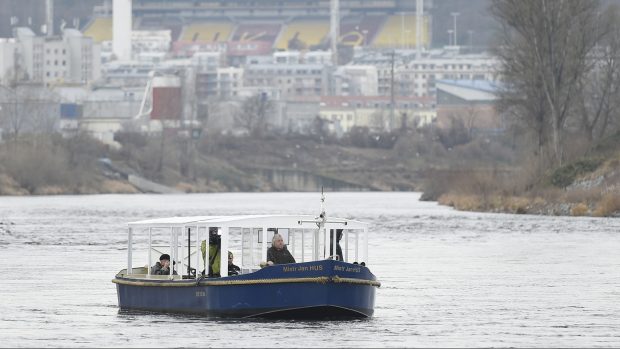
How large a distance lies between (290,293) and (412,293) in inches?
446

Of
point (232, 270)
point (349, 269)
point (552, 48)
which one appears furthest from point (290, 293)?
point (552, 48)

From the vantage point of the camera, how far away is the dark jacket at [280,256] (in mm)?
43188

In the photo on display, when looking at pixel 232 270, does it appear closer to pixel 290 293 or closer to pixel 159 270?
pixel 290 293

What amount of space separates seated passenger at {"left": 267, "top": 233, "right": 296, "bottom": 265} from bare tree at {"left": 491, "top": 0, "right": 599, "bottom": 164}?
6426cm

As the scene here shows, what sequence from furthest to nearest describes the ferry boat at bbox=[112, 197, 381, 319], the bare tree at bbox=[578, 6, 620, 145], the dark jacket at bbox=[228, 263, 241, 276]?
the bare tree at bbox=[578, 6, 620, 145] < the dark jacket at bbox=[228, 263, 241, 276] < the ferry boat at bbox=[112, 197, 381, 319]

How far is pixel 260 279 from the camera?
42.4 meters

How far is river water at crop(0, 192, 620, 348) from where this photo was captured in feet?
135

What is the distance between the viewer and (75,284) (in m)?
55.8

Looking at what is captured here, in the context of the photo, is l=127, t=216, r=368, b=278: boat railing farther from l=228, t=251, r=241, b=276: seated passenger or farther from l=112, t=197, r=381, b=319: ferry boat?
l=228, t=251, r=241, b=276: seated passenger

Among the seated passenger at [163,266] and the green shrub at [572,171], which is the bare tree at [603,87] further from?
the seated passenger at [163,266]

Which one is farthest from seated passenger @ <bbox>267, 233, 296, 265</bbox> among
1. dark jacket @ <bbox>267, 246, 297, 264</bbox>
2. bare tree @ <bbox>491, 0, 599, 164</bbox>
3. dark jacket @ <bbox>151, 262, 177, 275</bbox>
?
bare tree @ <bbox>491, 0, 599, 164</bbox>

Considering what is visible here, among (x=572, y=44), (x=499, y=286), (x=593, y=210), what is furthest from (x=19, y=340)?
(x=572, y=44)

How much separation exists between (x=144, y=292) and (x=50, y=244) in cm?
3301

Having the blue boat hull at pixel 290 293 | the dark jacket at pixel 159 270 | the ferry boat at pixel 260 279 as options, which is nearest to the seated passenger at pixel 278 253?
the ferry boat at pixel 260 279
